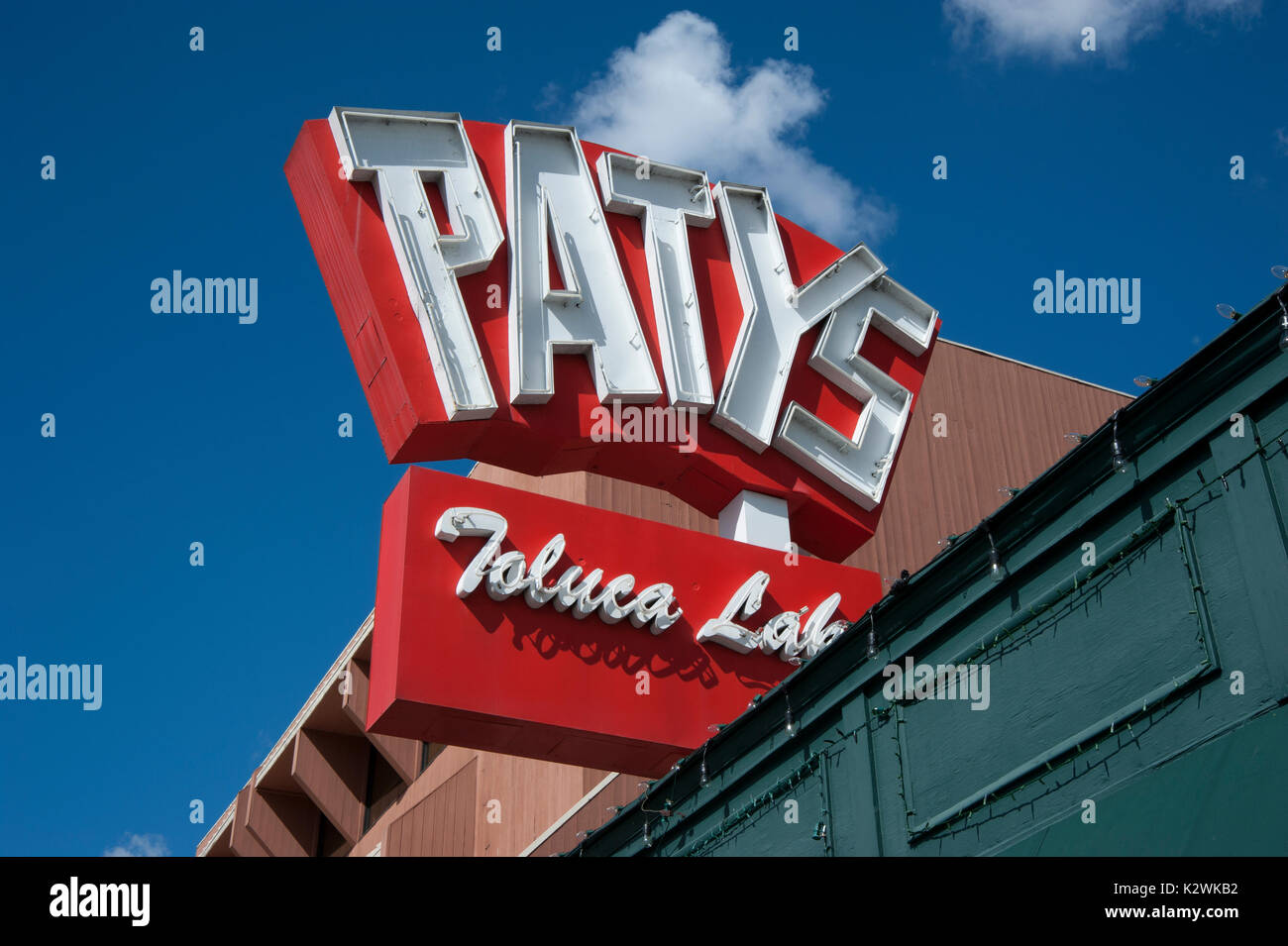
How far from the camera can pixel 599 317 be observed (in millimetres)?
13023

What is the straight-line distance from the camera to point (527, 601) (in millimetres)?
11391

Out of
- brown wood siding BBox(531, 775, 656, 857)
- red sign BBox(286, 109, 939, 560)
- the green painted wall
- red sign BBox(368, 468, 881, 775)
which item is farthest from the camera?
brown wood siding BBox(531, 775, 656, 857)
